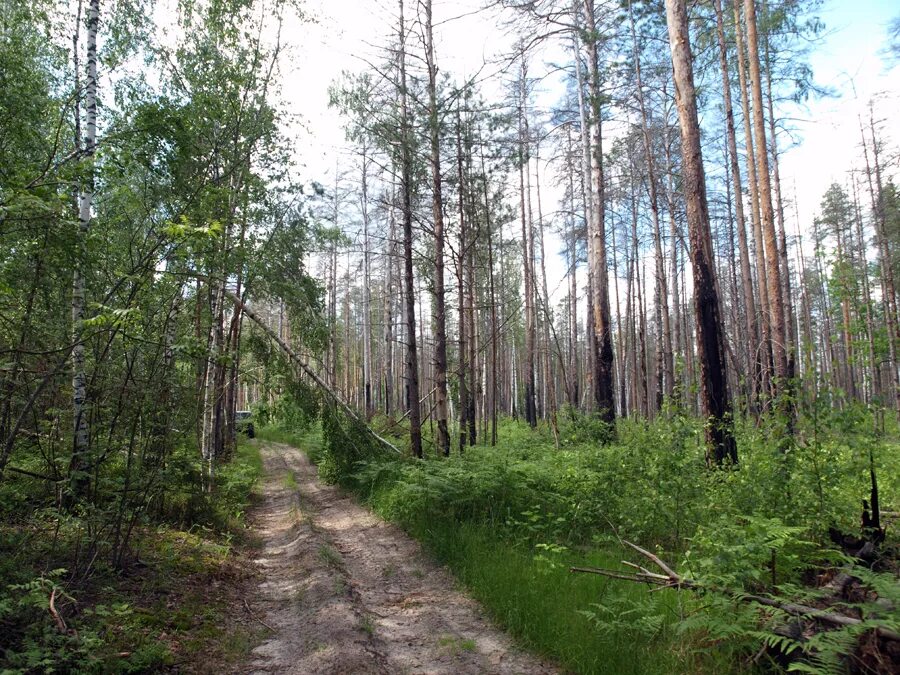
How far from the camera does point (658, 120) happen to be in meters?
18.1

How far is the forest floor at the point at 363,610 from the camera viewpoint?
3.73 metres

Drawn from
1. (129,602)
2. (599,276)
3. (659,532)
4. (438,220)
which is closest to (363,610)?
(129,602)

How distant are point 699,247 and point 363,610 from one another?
6637mm

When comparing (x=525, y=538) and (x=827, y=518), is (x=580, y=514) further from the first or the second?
(x=827, y=518)

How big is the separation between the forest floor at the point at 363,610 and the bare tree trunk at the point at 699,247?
4670 mm

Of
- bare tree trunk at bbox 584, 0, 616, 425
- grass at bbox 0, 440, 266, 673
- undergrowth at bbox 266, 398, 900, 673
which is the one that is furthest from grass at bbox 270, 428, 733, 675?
bare tree trunk at bbox 584, 0, 616, 425

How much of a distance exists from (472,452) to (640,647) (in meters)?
6.61

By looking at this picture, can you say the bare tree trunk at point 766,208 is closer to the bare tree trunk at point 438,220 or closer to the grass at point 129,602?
the bare tree trunk at point 438,220

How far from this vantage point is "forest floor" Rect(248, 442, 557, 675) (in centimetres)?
373

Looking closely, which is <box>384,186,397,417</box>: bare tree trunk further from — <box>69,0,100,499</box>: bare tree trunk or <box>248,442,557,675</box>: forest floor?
<box>69,0,100,499</box>: bare tree trunk

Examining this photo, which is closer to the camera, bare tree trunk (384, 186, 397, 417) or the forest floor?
the forest floor

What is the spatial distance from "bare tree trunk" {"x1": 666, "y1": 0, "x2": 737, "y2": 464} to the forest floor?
4.67m

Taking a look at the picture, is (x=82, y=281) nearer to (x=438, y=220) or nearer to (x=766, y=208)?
(x=438, y=220)

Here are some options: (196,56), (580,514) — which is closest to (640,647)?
(580,514)
